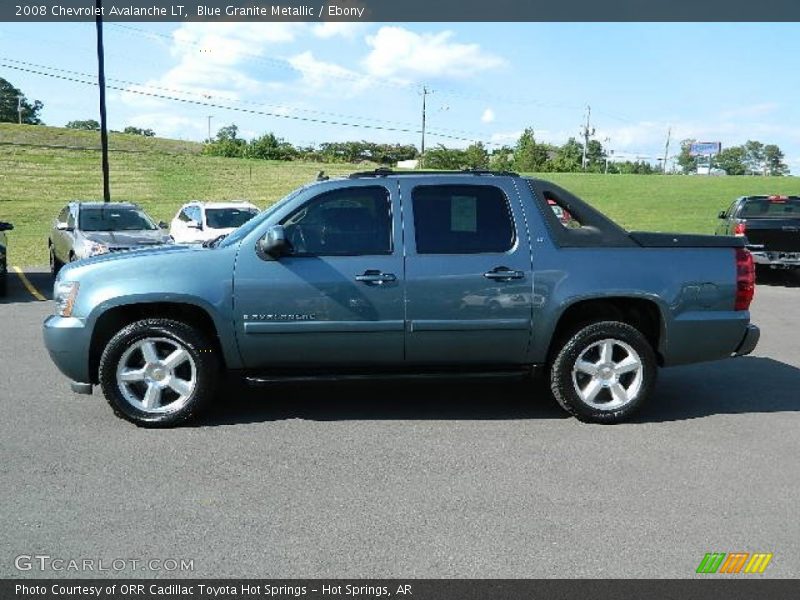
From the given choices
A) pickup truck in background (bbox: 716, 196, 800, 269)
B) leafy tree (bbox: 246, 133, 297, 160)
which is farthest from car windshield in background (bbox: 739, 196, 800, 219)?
leafy tree (bbox: 246, 133, 297, 160)

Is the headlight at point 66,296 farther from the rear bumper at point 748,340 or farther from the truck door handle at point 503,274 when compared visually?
the rear bumper at point 748,340

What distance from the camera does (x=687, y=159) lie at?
597 feet

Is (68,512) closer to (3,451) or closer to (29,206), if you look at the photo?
(3,451)

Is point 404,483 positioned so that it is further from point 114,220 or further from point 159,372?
point 114,220

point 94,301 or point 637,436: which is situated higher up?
point 94,301

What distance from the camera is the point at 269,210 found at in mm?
5645

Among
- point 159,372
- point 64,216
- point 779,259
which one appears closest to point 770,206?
point 779,259

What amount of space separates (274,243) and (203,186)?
5144 centimetres

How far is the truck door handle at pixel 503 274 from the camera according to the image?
540 centimetres

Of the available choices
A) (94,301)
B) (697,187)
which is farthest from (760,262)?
(697,187)

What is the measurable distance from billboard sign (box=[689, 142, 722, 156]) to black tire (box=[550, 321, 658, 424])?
170 meters

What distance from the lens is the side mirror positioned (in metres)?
5.15

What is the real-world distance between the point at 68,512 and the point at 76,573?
0.70 meters

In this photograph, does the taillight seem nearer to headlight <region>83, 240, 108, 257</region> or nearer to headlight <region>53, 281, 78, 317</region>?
headlight <region>53, 281, 78, 317</region>
